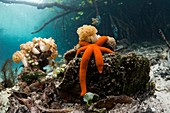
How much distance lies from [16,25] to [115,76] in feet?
125

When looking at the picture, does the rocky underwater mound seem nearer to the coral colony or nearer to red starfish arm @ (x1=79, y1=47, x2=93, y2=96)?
red starfish arm @ (x1=79, y1=47, x2=93, y2=96)

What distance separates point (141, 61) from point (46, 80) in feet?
7.67

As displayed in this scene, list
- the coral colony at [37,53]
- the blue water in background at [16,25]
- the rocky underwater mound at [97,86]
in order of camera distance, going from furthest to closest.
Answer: the blue water in background at [16,25] → the coral colony at [37,53] → the rocky underwater mound at [97,86]

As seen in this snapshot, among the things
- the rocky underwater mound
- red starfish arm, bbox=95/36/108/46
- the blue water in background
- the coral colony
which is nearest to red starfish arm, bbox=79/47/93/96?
the rocky underwater mound

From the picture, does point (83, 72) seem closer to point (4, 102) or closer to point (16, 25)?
point (4, 102)

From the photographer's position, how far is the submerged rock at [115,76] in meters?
3.38

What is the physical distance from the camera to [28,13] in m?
32.8

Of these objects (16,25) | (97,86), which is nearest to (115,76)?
(97,86)

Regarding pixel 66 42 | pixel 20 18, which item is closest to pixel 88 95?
pixel 66 42

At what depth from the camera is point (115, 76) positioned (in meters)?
3.40

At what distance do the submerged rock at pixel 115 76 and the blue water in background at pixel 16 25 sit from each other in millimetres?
23332

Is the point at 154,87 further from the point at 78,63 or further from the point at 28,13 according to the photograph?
the point at 28,13

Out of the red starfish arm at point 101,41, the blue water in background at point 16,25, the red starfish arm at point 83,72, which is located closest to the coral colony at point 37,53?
the red starfish arm at point 101,41

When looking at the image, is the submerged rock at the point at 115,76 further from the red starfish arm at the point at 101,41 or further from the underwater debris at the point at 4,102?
the underwater debris at the point at 4,102
